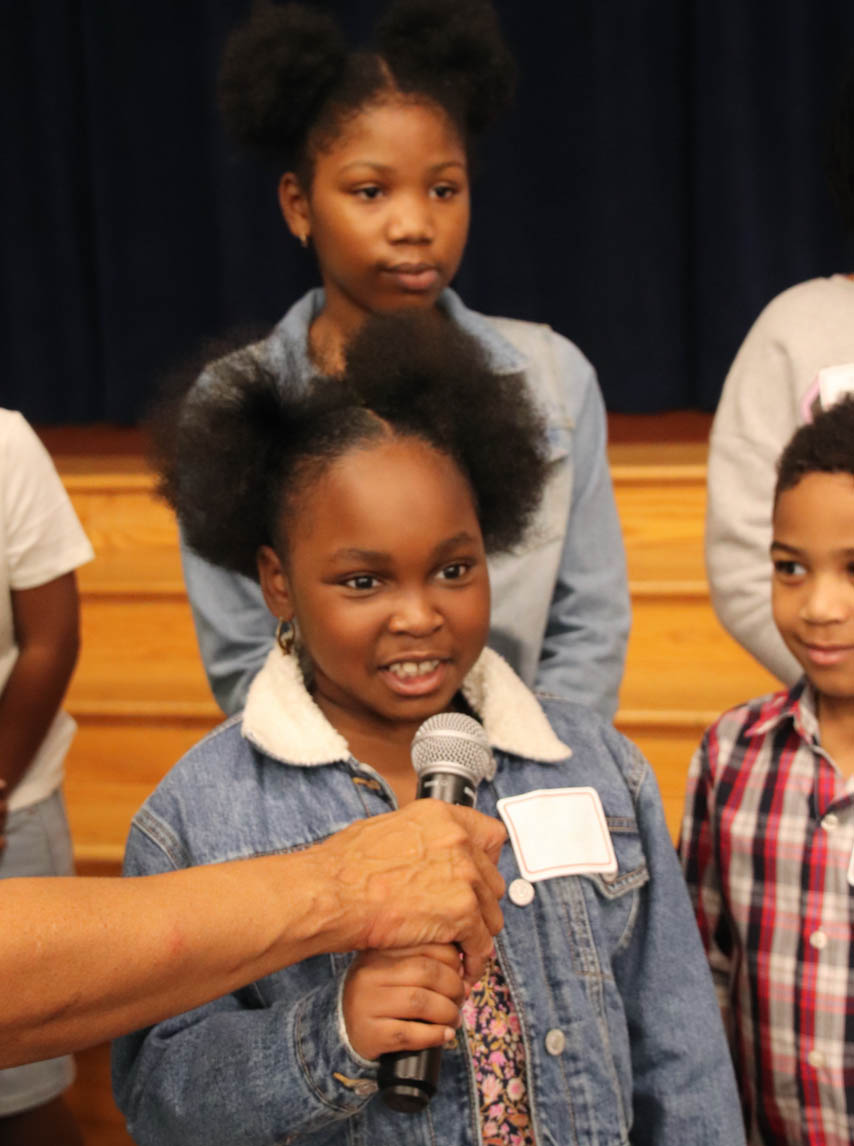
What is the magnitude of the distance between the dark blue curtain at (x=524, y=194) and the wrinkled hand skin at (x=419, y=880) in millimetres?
3638

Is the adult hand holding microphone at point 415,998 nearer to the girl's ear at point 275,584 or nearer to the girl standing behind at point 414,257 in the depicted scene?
the girl's ear at point 275,584

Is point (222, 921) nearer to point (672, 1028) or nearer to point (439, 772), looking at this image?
point (439, 772)

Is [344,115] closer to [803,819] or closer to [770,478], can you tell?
[770,478]

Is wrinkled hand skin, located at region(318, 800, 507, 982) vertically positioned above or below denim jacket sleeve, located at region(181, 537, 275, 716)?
above

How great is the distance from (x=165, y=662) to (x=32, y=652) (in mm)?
1544

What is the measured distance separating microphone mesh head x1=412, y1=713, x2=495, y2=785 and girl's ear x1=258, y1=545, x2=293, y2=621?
0.89 ft

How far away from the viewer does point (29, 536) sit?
1771 mm

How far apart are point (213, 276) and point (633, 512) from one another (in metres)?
2.22

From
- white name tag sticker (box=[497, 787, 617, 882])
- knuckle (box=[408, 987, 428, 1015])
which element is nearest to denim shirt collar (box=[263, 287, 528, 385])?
white name tag sticker (box=[497, 787, 617, 882])

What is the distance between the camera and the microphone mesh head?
111 centimetres

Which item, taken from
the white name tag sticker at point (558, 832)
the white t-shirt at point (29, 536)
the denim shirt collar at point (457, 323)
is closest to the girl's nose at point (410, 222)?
the denim shirt collar at point (457, 323)

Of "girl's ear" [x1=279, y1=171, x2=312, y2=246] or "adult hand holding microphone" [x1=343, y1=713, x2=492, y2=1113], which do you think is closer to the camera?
"adult hand holding microphone" [x1=343, y1=713, x2=492, y2=1113]

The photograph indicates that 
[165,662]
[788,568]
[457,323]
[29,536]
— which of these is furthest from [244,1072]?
[165,662]

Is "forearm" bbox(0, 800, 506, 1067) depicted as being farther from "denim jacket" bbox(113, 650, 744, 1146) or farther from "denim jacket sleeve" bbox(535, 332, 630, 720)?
"denim jacket sleeve" bbox(535, 332, 630, 720)
